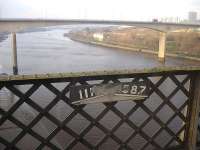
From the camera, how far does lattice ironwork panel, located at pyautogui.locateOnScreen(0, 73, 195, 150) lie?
3.47 meters

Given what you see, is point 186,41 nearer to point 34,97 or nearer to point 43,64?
point 43,64

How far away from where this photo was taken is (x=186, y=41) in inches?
2222

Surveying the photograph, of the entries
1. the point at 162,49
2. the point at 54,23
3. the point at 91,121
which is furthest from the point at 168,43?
the point at 91,121

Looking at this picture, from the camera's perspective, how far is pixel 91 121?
145 inches

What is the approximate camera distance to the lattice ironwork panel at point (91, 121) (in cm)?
347

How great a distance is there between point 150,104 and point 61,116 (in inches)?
187

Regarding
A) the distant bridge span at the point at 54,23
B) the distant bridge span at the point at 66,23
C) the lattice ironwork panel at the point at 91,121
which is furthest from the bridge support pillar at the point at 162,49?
the lattice ironwork panel at the point at 91,121

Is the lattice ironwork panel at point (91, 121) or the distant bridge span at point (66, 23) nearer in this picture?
the lattice ironwork panel at point (91, 121)

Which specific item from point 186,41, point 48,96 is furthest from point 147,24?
point 48,96

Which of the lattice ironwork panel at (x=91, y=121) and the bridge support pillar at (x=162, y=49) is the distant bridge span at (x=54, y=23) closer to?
the bridge support pillar at (x=162, y=49)

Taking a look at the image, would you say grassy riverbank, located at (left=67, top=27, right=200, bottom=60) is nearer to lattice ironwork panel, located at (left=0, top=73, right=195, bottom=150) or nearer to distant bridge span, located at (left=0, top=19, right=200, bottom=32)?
distant bridge span, located at (left=0, top=19, right=200, bottom=32)

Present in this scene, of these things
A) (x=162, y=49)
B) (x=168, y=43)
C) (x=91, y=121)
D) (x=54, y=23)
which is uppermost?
(x=54, y=23)

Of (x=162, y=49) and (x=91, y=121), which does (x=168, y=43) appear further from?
(x=91, y=121)

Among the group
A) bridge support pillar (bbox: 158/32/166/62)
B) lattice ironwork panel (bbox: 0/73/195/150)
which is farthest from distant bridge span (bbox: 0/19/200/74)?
lattice ironwork panel (bbox: 0/73/195/150)
